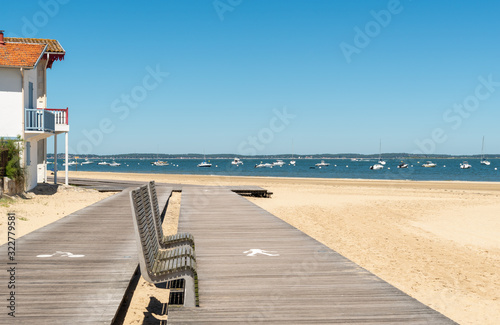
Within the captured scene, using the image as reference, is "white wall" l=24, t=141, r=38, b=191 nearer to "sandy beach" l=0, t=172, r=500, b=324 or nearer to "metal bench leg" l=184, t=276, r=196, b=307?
"sandy beach" l=0, t=172, r=500, b=324

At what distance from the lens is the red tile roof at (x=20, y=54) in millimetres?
19172

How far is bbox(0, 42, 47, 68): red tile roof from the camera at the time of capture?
19.2 metres

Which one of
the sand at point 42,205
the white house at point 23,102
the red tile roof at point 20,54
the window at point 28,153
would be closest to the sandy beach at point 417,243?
the sand at point 42,205

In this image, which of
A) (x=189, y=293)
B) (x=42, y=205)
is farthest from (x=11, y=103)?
(x=189, y=293)

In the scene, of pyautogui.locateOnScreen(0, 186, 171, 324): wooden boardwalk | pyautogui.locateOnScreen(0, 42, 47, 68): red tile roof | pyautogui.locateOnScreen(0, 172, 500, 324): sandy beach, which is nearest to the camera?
pyautogui.locateOnScreen(0, 186, 171, 324): wooden boardwalk

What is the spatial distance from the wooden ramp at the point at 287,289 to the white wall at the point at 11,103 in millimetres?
14558

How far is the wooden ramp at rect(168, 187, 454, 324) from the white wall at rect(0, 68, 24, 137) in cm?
1456

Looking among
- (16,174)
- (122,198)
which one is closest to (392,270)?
(122,198)

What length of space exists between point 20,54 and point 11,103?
7.56 ft

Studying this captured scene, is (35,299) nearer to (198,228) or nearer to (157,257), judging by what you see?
(157,257)

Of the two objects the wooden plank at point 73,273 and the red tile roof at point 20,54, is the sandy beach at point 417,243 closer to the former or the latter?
the wooden plank at point 73,273

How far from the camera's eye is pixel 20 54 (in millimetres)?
19828

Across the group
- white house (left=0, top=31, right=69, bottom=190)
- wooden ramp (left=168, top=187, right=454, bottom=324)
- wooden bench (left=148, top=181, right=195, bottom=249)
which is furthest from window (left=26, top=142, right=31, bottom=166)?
wooden bench (left=148, top=181, right=195, bottom=249)

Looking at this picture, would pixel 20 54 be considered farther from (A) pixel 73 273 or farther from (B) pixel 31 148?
(A) pixel 73 273
